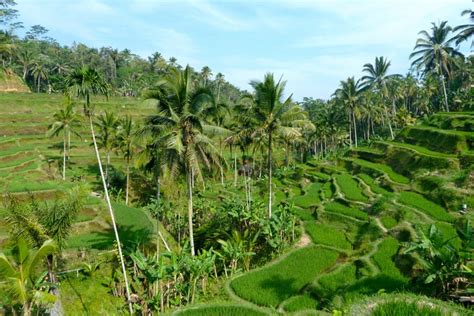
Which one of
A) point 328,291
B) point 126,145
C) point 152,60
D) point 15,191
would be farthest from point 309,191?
point 152,60

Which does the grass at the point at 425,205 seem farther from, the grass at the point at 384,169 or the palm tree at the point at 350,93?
the palm tree at the point at 350,93

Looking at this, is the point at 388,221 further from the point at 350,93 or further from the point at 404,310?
the point at 350,93

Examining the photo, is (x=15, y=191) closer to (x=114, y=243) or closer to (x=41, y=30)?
(x=114, y=243)

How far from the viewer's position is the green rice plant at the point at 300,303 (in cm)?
1334

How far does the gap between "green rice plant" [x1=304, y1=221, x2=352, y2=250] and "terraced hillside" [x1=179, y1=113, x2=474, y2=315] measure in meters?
0.05

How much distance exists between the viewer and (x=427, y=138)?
33.7 meters

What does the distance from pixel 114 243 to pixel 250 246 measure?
6.76m

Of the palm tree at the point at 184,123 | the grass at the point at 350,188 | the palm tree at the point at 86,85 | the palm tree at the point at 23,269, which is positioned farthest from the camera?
the grass at the point at 350,188

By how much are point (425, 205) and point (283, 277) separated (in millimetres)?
10692

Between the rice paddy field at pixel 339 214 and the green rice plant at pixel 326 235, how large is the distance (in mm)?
55

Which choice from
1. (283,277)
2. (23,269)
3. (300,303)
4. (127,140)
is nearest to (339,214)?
(283,277)

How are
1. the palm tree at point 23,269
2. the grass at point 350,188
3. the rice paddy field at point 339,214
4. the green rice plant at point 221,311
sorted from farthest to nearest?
the grass at point 350,188, the rice paddy field at point 339,214, the palm tree at point 23,269, the green rice plant at point 221,311

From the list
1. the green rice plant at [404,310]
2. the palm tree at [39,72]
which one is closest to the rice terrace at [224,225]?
the green rice plant at [404,310]

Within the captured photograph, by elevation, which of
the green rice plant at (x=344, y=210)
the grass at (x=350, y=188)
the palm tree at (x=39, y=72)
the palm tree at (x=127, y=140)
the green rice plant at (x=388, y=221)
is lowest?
the green rice plant at (x=344, y=210)
